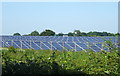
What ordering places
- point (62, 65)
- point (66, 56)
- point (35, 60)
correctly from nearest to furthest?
point (35, 60)
point (62, 65)
point (66, 56)

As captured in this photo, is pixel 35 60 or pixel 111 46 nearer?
pixel 111 46

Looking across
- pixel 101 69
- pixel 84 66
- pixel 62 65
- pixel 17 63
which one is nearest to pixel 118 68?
pixel 101 69

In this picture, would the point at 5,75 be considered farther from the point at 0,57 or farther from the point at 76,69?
the point at 76,69

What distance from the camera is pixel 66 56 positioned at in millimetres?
6293

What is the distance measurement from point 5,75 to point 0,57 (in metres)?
0.50

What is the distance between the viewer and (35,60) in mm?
4992

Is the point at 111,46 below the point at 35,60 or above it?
above

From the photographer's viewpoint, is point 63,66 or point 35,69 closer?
point 35,69

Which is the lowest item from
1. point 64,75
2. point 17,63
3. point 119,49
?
point 64,75

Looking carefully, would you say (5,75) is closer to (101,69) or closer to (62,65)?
(62,65)

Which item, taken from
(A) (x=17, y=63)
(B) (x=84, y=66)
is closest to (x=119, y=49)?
(B) (x=84, y=66)

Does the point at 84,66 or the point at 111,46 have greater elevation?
the point at 111,46

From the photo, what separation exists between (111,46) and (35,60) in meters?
1.78

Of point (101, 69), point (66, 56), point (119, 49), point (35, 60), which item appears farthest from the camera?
point (66, 56)
